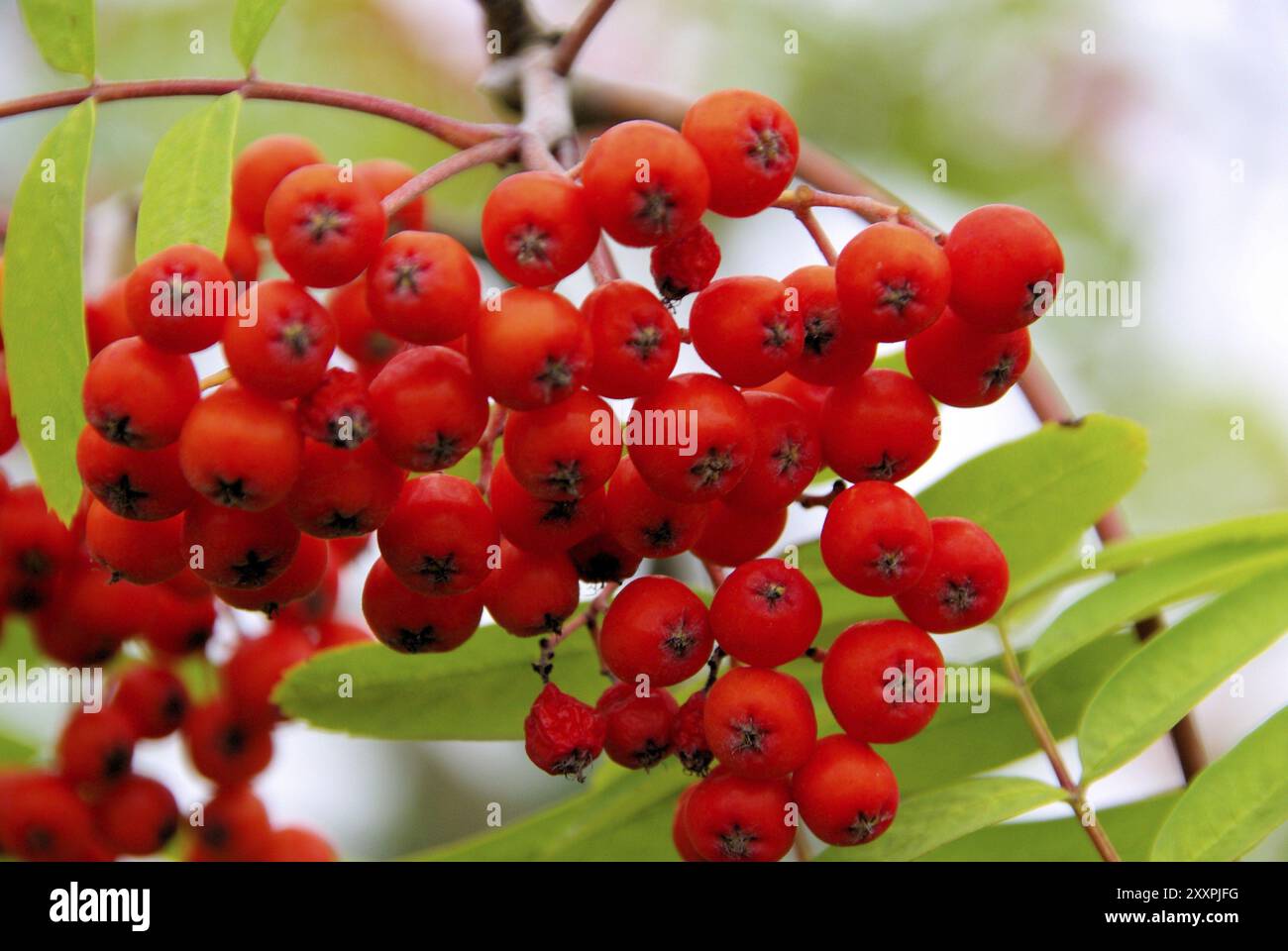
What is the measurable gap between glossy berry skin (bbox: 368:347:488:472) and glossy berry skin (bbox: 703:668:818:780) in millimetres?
470

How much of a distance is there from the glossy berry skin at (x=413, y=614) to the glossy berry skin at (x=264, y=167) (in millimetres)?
724

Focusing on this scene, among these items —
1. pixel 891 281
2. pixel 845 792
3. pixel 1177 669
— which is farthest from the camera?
pixel 1177 669

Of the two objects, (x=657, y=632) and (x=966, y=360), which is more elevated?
(x=966, y=360)

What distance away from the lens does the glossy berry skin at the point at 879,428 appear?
1661 mm

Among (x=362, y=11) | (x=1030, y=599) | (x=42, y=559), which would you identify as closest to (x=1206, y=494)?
(x=1030, y=599)

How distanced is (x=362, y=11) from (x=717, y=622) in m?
3.37

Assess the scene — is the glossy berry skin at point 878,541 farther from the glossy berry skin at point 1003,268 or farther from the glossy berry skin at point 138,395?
the glossy berry skin at point 138,395

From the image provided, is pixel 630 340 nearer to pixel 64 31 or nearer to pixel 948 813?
pixel 948 813

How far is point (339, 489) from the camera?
4.99ft

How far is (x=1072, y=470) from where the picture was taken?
2096 mm

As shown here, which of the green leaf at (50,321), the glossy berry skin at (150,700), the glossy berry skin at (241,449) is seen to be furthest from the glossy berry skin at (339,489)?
the glossy berry skin at (150,700)

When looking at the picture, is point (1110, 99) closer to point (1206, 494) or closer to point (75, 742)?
point (1206, 494)

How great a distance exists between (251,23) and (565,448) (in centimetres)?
87

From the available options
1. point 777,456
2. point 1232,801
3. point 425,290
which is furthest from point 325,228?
point 1232,801
